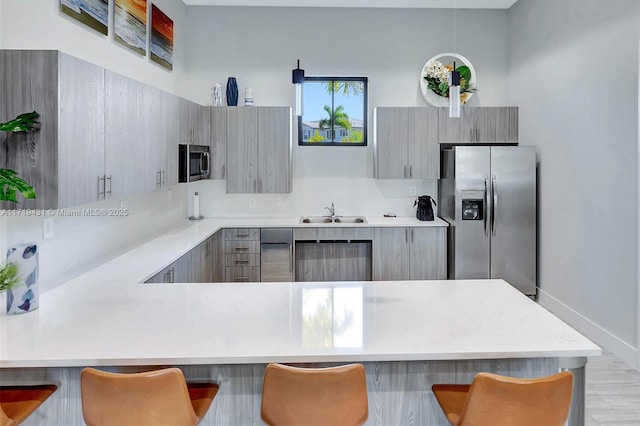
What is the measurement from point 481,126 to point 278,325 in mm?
4097

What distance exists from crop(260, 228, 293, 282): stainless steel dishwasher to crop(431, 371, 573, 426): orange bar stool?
3.55 meters

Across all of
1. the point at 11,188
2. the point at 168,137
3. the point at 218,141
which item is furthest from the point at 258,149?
the point at 11,188

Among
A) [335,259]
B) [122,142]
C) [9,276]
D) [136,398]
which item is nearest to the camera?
[136,398]

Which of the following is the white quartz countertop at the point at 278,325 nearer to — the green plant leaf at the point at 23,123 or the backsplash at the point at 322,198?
the green plant leaf at the point at 23,123

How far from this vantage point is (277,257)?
5125mm

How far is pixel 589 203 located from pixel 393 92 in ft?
8.04

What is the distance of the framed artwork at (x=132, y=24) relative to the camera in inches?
146

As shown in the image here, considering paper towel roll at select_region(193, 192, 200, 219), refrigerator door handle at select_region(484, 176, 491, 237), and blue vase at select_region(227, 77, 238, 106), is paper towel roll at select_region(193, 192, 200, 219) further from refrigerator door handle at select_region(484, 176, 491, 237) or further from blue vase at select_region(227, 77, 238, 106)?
refrigerator door handle at select_region(484, 176, 491, 237)

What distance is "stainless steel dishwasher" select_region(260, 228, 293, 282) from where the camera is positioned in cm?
511

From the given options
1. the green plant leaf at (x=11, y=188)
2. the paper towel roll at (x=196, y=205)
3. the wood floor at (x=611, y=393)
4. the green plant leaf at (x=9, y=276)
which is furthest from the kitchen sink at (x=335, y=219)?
the green plant leaf at (x=11, y=188)

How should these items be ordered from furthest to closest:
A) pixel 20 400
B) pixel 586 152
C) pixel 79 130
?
pixel 586 152, pixel 79 130, pixel 20 400

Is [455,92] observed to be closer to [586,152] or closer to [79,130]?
[79,130]

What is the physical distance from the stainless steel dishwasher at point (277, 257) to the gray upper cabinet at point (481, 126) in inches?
76.9

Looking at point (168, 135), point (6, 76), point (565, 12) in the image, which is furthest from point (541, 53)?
point (6, 76)
